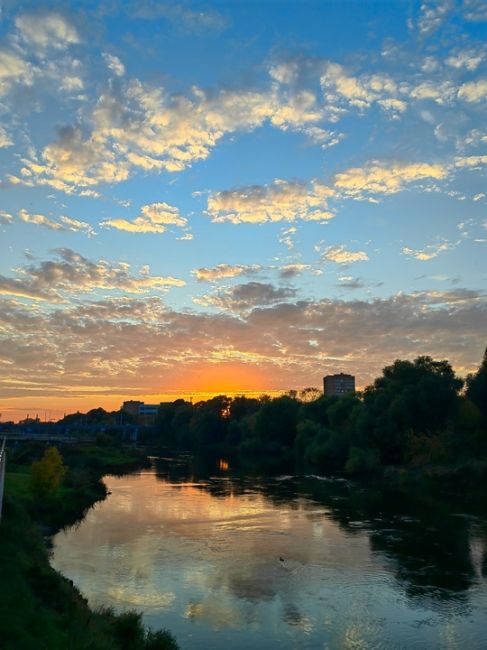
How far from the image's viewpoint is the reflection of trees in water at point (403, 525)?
30.7m

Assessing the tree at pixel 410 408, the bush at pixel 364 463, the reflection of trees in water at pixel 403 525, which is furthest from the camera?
the tree at pixel 410 408

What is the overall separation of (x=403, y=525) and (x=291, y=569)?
16.3 metres

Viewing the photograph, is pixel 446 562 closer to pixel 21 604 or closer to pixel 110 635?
pixel 110 635

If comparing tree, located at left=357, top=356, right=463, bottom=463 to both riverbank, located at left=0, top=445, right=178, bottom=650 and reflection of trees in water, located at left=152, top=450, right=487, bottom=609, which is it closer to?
reflection of trees in water, located at left=152, top=450, right=487, bottom=609

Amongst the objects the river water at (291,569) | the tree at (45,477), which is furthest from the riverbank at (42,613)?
the tree at (45,477)

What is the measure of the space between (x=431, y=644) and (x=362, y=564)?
37.9 ft

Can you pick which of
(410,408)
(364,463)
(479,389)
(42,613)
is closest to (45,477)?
(42,613)

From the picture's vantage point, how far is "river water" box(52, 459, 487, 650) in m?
24.0

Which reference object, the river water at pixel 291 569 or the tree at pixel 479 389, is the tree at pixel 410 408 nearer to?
the tree at pixel 479 389

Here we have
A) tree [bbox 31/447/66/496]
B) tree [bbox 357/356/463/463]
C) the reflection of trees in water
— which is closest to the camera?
the reflection of trees in water

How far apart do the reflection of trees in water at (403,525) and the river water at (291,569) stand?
0.14 meters

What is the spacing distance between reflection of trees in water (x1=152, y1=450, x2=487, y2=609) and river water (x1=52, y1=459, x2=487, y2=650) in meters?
0.14

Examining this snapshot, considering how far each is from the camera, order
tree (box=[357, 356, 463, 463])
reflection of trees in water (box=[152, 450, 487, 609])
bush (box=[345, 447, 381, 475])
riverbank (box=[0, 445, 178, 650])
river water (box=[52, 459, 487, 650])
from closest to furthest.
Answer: riverbank (box=[0, 445, 178, 650]) < river water (box=[52, 459, 487, 650]) < reflection of trees in water (box=[152, 450, 487, 609]) < bush (box=[345, 447, 381, 475]) < tree (box=[357, 356, 463, 463])

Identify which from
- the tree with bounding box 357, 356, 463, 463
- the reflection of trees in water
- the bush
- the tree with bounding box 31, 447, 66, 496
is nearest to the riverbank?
the reflection of trees in water
